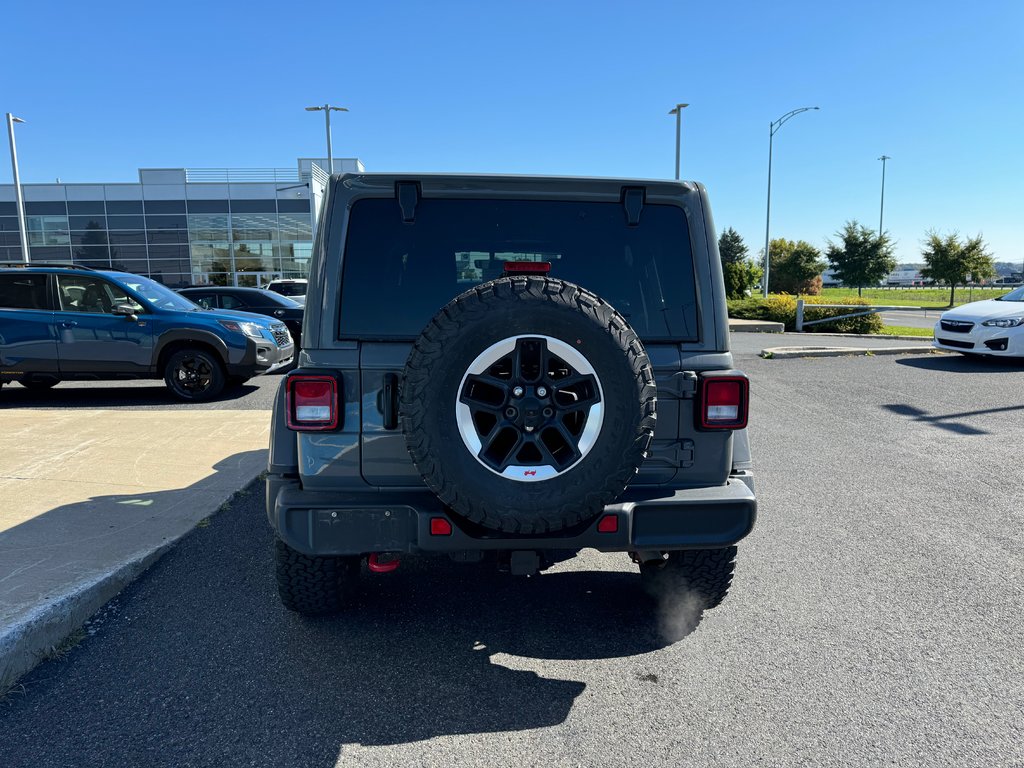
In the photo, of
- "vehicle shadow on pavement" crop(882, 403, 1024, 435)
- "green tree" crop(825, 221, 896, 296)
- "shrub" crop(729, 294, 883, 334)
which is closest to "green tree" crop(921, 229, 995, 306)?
"green tree" crop(825, 221, 896, 296)

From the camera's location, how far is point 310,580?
3203 mm

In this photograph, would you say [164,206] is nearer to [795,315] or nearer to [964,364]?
[795,315]

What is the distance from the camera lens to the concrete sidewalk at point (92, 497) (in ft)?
10.7

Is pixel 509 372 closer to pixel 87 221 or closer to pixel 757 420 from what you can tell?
pixel 757 420

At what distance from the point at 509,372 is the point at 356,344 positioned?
0.67 m

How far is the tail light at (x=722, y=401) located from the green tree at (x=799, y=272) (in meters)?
47.6

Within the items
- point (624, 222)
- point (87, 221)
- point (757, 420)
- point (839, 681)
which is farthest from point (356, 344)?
point (87, 221)

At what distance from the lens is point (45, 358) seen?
9148 millimetres

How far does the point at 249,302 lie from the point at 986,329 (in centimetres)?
1331

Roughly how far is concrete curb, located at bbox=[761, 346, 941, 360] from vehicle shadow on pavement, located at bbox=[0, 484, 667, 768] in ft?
36.3

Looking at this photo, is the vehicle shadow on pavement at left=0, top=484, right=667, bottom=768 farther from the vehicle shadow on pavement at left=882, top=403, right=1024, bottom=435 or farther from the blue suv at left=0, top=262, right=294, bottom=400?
the blue suv at left=0, top=262, right=294, bottom=400

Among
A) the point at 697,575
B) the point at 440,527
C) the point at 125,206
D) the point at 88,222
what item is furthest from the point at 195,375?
the point at 88,222

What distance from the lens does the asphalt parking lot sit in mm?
2473

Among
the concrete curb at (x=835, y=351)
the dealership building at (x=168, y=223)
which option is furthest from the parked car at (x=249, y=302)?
the dealership building at (x=168, y=223)
